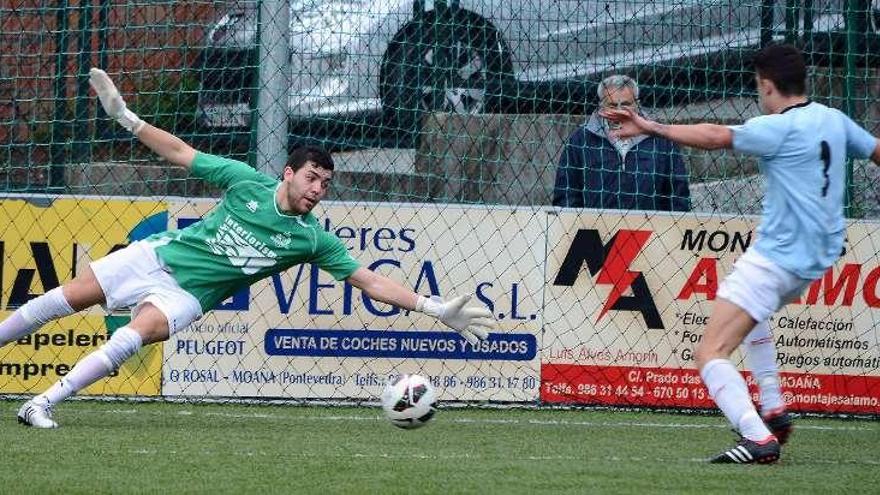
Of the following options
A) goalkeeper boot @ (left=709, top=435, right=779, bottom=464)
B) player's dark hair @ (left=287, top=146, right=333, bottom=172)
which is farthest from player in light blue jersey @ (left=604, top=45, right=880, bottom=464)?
player's dark hair @ (left=287, top=146, right=333, bottom=172)

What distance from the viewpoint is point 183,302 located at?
29.0 feet

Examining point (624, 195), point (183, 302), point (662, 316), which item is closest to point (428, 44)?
point (624, 195)

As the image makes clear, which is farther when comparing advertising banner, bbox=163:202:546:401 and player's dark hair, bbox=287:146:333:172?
advertising banner, bbox=163:202:546:401

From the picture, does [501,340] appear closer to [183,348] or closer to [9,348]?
[183,348]

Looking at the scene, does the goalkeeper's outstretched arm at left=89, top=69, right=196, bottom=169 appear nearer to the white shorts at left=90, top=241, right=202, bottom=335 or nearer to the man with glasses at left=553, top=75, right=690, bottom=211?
the white shorts at left=90, top=241, right=202, bottom=335

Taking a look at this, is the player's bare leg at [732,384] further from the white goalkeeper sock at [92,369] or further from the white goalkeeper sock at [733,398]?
the white goalkeeper sock at [92,369]

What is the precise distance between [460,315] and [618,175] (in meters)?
2.32

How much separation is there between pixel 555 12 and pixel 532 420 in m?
2.72

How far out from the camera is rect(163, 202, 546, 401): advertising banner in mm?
10344

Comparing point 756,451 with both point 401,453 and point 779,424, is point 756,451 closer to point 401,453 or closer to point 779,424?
point 779,424

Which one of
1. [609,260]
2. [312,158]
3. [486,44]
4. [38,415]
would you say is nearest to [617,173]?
[609,260]

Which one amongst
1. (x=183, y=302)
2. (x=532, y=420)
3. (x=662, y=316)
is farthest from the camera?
(x=662, y=316)

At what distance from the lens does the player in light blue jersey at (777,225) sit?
7402mm

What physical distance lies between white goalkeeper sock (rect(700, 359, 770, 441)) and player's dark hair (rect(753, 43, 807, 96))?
3.89 ft
